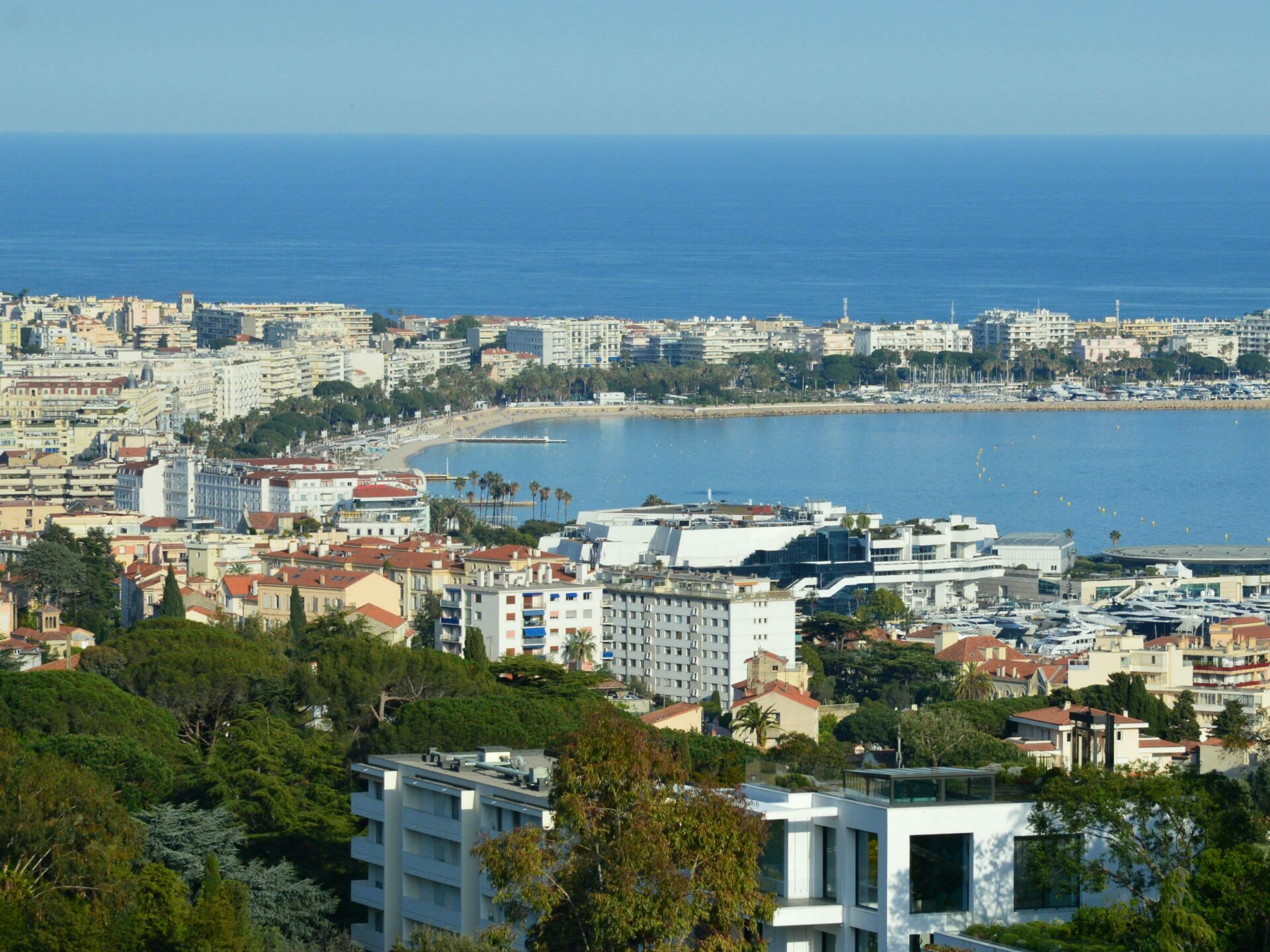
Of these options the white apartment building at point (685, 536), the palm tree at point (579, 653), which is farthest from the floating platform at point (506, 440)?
the palm tree at point (579, 653)

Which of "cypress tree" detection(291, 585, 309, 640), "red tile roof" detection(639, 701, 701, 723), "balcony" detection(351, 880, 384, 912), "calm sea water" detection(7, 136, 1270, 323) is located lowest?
"red tile roof" detection(639, 701, 701, 723)

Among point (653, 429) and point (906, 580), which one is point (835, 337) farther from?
point (906, 580)

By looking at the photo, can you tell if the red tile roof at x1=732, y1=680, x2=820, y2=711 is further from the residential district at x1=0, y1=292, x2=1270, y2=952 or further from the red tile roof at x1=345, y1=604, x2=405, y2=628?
the red tile roof at x1=345, y1=604, x2=405, y2=628

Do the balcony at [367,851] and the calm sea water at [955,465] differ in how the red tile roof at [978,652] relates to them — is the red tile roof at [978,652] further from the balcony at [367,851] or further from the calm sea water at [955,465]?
the calm sea water at [955,465]

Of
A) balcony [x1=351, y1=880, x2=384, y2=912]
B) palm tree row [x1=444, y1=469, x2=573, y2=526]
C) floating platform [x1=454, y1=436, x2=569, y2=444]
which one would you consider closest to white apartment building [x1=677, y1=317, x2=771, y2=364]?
floating platform [x1=454, y1=436, x2=569, y2=444]

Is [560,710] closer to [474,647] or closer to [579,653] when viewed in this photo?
[474,647]
